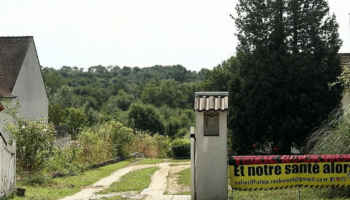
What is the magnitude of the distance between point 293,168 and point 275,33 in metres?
17.3

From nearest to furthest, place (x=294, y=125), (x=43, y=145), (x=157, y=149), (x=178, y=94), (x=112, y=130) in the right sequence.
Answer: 1. (x=43, y=145)
2. (x=294, y=125)
3. (x=112, y=130)
4. (x=157, y=149)
5. (x=178, y=94)

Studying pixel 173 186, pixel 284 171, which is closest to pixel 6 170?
pixel 173 186

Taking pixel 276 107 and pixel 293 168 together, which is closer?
pixel 293 168

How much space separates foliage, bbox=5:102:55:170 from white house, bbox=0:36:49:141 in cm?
1029

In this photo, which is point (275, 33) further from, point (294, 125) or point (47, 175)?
point (47, 175)

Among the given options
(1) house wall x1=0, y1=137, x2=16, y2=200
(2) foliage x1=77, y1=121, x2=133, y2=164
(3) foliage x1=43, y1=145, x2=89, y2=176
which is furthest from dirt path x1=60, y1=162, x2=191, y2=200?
(2) foliage x1=77, y1=121, x2=133, y2=164

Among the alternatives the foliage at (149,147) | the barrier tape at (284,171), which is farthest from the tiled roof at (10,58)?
the barrier tape at (284,171)

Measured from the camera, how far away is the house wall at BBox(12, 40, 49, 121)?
31.7 metres

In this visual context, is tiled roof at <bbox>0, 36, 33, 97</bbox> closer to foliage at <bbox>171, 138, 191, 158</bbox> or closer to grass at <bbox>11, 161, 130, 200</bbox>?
grass at <bbox>11, 161, 130, 200</bbox>

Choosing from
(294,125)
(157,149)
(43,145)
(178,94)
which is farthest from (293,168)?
(178,94)

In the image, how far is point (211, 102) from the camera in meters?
12.8

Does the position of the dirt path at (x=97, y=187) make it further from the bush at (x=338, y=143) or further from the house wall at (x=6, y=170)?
the bush at (x=338, y=143)

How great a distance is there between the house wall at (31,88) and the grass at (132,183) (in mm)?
11384

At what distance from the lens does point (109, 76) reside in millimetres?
161750
